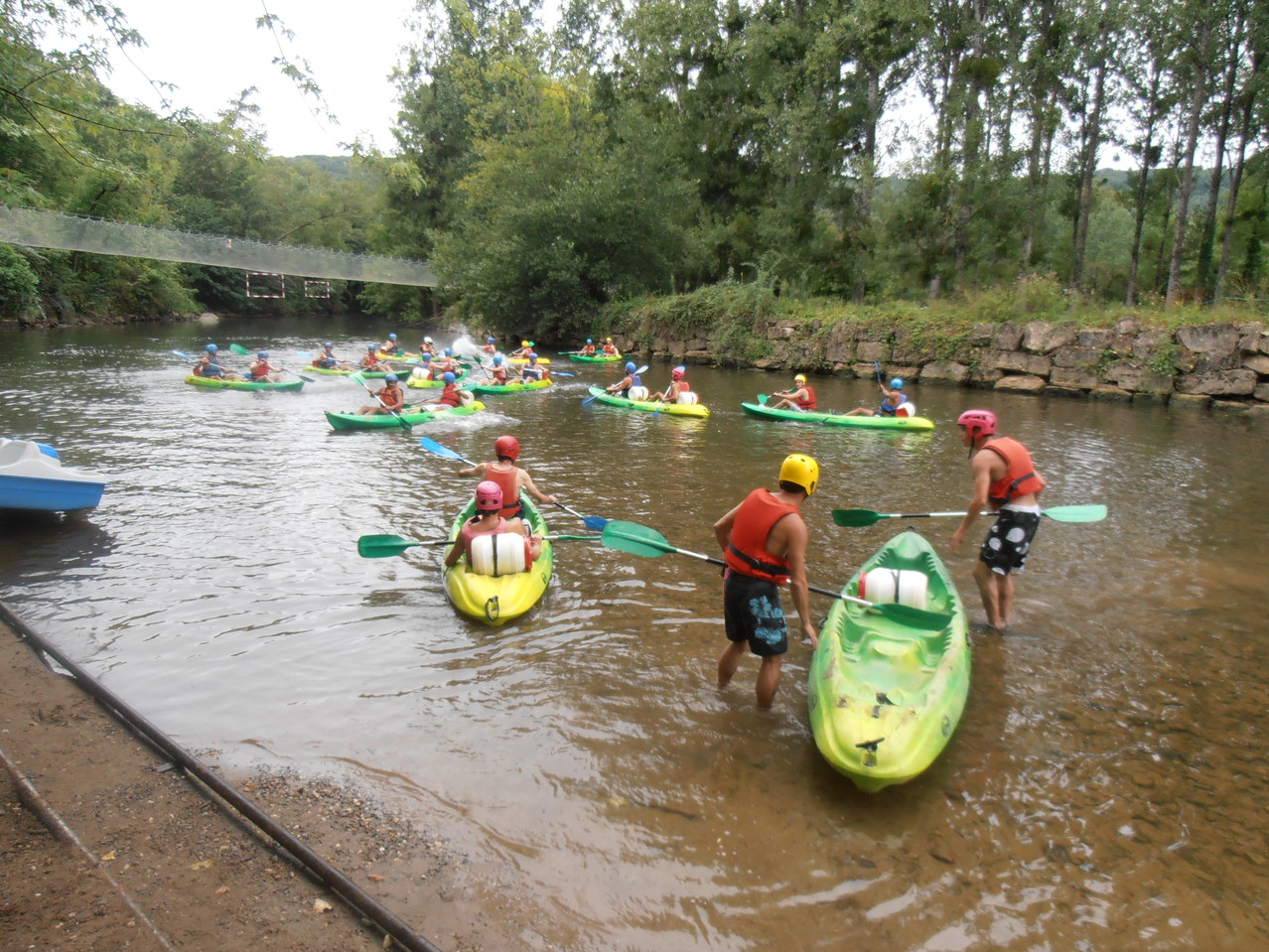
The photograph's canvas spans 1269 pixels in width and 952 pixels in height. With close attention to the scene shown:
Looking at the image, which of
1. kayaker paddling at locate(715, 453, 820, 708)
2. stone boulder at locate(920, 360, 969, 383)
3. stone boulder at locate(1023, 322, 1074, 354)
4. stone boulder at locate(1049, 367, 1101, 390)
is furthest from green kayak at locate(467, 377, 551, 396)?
kayaker paddling at locate(715, 453, 820, 708)

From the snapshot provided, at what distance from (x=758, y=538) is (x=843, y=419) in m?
11.2

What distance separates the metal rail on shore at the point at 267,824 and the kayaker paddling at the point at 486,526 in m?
2.51

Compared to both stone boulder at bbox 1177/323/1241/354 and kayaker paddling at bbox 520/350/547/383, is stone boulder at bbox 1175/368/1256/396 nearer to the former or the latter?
stone boulder at bbox 1177/323/1241/354

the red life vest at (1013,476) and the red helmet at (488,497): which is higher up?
the red life vest at (1013,476)

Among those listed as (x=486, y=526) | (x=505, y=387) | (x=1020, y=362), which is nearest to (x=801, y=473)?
(x=486, y=526)

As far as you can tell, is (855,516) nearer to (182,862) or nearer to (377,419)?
(182,862)

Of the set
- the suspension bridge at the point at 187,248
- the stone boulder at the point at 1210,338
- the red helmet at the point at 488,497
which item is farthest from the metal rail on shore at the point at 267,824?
the stone boulder at the point at 1210,338

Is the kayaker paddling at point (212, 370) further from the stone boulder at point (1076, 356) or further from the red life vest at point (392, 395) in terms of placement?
the stone boulder at point (1076, 356)

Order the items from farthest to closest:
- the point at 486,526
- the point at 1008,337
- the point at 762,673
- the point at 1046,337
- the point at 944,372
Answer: the point at 944,372 → the point at 1008,337 → the point at 1046,337 → the point at 486,526 → the point at 762,673

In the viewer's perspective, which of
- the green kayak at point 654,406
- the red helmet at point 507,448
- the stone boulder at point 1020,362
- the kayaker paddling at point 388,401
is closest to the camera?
the red helmet at point 507,448

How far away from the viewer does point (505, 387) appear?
1888 centimetres

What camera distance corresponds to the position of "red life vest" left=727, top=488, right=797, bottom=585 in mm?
4285

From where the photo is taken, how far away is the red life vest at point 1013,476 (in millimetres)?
5738

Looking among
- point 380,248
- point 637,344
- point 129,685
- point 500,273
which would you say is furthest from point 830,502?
point 380,248
